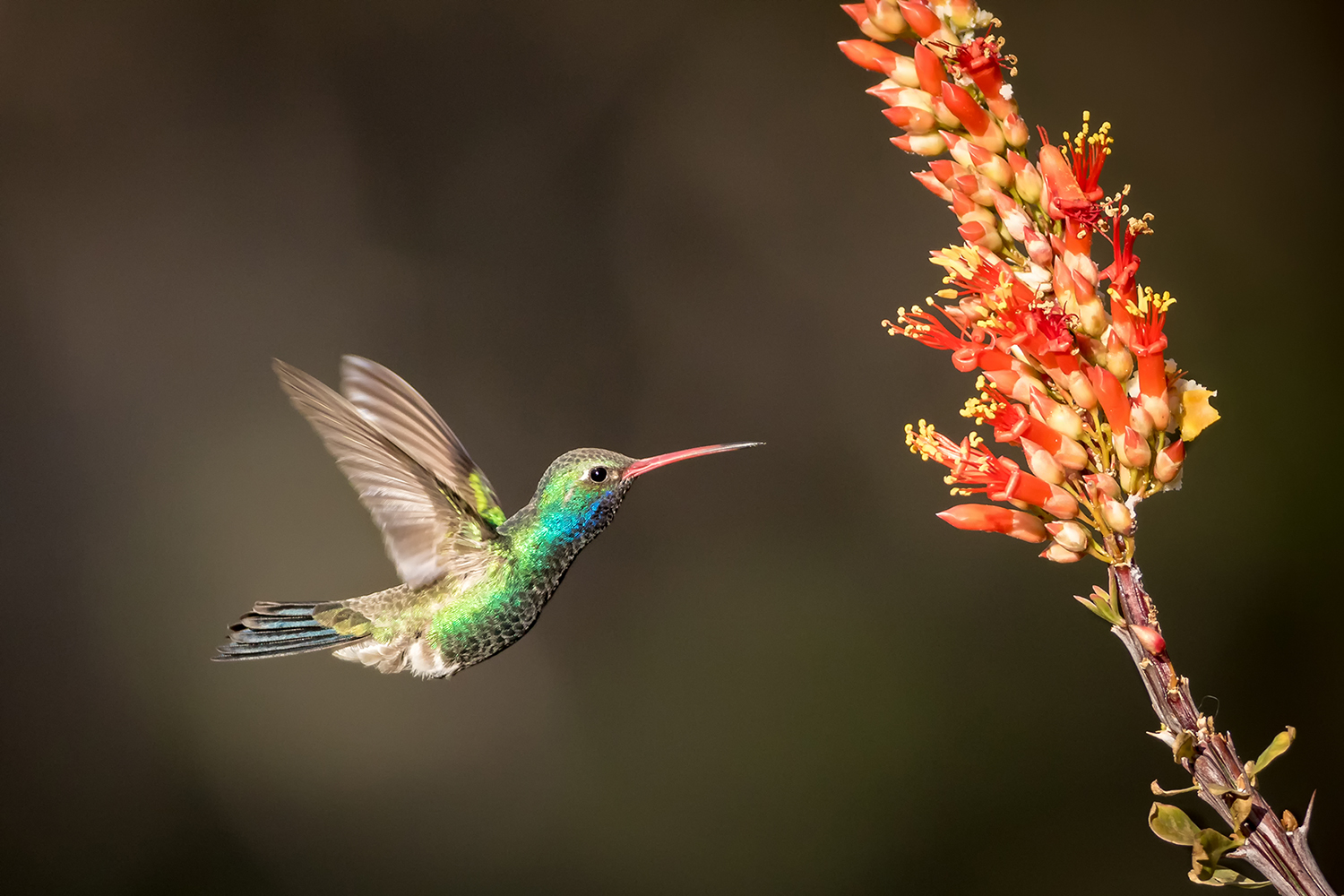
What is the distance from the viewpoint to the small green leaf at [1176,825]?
2.59 feet

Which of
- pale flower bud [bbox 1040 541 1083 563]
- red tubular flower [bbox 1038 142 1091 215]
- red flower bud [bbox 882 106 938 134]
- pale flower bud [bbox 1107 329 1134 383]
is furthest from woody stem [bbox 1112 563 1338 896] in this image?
red flower bud [bbox 882 106 938 134]

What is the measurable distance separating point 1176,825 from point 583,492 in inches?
36.5

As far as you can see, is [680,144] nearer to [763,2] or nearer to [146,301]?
[763,2]

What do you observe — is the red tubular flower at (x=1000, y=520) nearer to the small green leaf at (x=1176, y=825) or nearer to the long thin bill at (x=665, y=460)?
the small green leaf at (x=1176, y=825)

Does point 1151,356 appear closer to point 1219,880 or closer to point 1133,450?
point 1133,450

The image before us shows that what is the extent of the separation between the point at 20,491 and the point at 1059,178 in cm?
341

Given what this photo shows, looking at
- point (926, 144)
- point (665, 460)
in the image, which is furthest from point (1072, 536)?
point (665, 460)

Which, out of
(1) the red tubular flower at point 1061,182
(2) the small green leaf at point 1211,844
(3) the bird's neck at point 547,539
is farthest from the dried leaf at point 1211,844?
(3) the bird's neck at point 547,539

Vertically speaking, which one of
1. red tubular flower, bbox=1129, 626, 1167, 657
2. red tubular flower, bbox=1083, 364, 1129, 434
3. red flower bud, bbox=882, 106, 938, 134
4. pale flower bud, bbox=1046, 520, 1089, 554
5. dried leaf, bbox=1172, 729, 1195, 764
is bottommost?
dried leaf, bbox=1172, 729, 1195, 764

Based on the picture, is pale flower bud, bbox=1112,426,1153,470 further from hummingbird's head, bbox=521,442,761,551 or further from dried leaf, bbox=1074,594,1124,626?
hummingbird's head, bbox=521,442,761,551

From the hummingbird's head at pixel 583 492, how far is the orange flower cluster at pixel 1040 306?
2.08 feet

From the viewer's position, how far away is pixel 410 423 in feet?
5.39

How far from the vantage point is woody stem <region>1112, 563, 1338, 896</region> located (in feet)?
2.53

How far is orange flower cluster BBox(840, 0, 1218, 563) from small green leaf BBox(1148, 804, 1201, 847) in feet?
0.65
